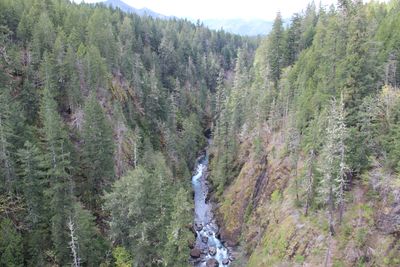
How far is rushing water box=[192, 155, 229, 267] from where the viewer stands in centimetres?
5619

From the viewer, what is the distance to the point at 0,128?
136 ft

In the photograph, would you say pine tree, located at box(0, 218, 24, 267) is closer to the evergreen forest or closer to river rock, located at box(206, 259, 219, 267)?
the evergreen forest

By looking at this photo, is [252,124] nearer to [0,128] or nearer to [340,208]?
[340,208]

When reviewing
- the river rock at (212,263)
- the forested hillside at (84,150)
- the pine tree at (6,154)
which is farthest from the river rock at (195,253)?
the pine tree at (6,154)

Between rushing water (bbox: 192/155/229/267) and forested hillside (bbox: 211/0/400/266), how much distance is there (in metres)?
2.42

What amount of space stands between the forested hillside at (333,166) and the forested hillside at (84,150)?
12.4 meters

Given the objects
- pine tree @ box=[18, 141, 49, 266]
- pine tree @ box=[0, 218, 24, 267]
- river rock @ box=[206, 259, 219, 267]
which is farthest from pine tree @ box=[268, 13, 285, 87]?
pine tree @ box=[0, 218, 24, 267]

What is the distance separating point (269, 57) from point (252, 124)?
15.0 meters

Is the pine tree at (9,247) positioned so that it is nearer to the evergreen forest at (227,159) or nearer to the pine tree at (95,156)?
the evergreen forest at (227,159)

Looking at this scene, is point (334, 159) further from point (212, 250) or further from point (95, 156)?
point (95, 156)

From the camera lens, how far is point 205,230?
210 ft

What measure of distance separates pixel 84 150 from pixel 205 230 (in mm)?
25411

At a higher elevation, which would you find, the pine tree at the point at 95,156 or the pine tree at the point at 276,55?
the pine tree at the point at 276,55

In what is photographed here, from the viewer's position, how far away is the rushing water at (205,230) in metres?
56.2
